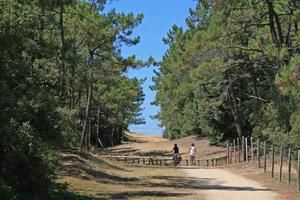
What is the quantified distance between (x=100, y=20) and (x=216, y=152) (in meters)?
21.7

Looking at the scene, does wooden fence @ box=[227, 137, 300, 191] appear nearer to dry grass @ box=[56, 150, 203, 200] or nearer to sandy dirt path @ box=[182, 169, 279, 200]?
sandy dirt path @ box=[182, 169, 279, 200]

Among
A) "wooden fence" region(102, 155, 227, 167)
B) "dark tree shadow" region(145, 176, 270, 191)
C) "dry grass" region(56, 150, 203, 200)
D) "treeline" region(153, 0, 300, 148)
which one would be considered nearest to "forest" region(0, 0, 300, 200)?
"treeline" region(153, 0, 300, 148)

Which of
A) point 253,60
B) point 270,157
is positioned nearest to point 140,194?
point 270,157

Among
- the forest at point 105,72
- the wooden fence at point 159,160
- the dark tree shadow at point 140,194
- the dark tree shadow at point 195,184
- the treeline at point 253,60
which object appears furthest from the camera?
the wooden fence at point 159,160

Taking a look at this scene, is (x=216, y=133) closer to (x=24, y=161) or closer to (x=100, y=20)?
(x=100, y=20)

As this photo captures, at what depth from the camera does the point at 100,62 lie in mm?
37000

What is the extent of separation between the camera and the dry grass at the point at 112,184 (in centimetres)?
1595

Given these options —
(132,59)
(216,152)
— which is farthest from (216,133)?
(132,59)

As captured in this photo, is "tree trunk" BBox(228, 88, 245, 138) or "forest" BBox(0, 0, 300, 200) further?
"tree trunk" BBox(228, 88, 245, 138)

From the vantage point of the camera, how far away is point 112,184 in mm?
19734

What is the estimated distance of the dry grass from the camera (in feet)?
52.3

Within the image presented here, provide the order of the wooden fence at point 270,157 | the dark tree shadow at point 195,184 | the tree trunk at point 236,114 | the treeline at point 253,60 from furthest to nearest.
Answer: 1. the tree trunk at point 236,114
2. the treeline at point 253,60
3. the wooden fence at point 270,157
4. the dark tree shadow at point 195,184

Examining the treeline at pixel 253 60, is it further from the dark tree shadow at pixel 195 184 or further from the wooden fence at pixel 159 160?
the dark tree shadow at pixel 195 184

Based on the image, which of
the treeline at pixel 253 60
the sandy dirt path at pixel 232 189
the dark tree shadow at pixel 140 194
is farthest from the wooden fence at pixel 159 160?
the dark tree shadow at pixel 140 194
